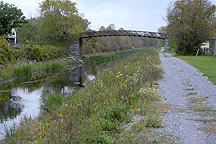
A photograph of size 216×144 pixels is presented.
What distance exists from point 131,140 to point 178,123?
194 cm

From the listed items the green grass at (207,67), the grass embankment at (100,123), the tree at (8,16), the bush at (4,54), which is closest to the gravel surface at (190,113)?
the grass embankment at (100,123)

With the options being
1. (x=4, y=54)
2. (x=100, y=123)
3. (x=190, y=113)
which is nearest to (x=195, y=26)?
(x=4, y=54)

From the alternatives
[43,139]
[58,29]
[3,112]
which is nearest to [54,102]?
[3,112]

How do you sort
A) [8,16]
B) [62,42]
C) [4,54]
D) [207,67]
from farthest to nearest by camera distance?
[62,42]
[8,16]
[4,54]
[207,67]

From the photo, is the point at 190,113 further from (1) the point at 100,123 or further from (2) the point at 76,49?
(2) the point at 76,49

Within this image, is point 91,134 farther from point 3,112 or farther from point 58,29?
point 58,29

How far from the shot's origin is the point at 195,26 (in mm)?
39219

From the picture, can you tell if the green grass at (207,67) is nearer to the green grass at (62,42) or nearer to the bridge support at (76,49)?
the bridge support at (76,49)

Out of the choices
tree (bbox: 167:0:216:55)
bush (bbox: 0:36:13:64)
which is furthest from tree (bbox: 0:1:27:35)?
tree (bbox: 167:0:216:55)

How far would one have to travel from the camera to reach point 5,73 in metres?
22.2

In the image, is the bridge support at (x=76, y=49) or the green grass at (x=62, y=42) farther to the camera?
the bridge support at (x=76, y=49)

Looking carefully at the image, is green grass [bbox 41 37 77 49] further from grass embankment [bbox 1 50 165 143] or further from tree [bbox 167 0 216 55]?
grass embankment [bbox 1 50 165 143]

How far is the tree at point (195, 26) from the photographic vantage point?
39.2 meters

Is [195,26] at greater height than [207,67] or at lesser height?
greater
